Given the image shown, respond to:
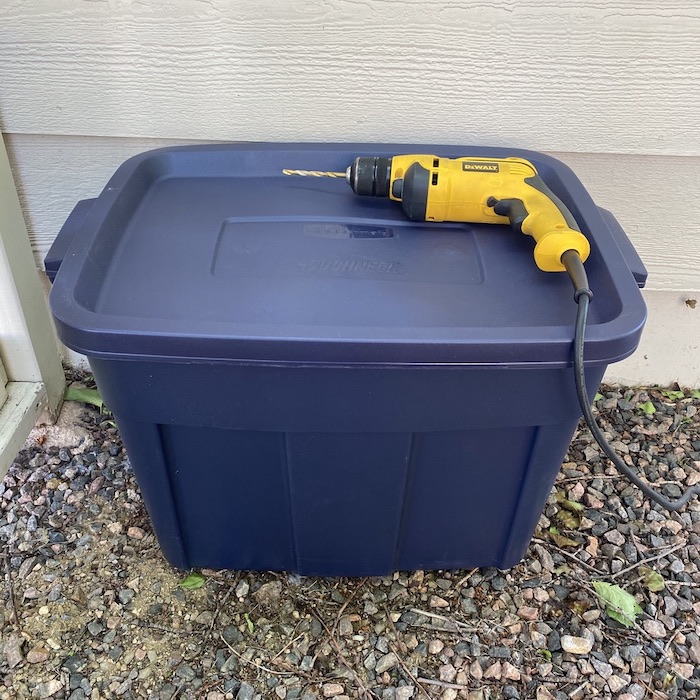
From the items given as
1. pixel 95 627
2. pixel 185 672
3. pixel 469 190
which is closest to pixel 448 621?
pixel 185 672

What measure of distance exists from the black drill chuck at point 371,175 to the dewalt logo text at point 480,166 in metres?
0.10

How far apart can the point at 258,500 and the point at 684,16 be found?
84 cm

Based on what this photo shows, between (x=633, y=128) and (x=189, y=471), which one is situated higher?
(x=633, y=128)

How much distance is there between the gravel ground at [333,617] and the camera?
0.91 m

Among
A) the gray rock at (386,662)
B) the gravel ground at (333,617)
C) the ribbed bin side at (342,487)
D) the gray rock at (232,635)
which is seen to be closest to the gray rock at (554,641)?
the gravel ground at (333,617)

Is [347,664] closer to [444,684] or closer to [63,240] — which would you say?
[444,684]

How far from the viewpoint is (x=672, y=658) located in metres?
0.95

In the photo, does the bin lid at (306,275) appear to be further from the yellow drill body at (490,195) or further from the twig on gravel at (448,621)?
the twig on gravel at (448,621)

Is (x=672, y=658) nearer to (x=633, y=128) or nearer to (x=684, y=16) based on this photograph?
(x=633, y=128)

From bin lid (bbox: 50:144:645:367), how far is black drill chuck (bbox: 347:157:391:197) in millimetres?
34

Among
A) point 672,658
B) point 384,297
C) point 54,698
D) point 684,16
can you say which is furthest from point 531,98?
point 54,698

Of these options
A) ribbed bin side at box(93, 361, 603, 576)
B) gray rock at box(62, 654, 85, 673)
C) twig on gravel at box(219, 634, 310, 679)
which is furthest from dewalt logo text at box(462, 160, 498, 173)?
gray rock at box(62, 654, 85, 673)

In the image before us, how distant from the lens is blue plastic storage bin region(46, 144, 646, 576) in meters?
0.71

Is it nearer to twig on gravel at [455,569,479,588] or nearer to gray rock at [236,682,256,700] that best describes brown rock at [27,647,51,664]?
gray rock at [236,682,256,700]
